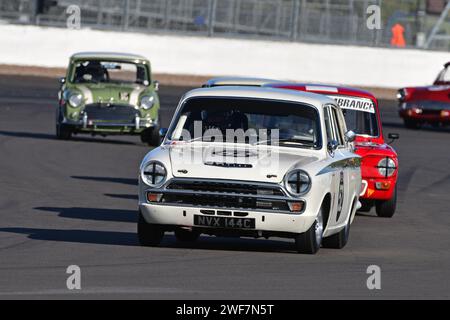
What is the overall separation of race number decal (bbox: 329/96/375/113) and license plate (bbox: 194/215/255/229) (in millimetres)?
5225

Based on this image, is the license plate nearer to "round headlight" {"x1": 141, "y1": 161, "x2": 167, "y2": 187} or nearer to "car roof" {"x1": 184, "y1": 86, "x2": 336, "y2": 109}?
"round headlight" {"x1": 141, "y1": 161, "x2": 167, "y2": 187}

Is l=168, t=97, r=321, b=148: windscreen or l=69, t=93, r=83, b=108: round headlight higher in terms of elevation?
l=168, t=97, r=321, b=148: windscreen

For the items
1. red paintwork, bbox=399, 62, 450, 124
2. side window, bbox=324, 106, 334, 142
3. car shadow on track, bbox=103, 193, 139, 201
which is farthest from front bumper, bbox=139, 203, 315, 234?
red paintwork, bbox=399, 62, 450, 124

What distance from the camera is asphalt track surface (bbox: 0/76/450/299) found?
983cm

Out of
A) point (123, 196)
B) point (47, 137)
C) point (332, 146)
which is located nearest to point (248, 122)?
point (332, 146)

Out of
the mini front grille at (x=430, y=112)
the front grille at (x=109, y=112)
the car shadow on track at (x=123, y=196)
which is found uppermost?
the car shadow on track at (x=123, y=196)

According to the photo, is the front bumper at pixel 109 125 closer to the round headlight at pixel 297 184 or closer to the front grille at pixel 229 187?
the front grille at pixel 229 187

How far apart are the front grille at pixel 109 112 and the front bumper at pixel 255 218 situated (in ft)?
40.8

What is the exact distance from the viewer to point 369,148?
1595 centimetres

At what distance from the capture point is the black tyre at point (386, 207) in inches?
632

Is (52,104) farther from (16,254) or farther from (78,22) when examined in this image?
(16,254)

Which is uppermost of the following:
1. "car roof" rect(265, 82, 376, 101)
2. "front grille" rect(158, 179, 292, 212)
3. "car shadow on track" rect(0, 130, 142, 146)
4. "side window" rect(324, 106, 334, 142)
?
"side window" rect(324, 106, 334, 142)

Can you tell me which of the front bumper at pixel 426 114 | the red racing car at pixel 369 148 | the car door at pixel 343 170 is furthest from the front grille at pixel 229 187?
the front bumper at pixel 426 114

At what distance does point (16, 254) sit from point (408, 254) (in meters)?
3.45
